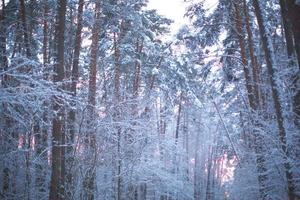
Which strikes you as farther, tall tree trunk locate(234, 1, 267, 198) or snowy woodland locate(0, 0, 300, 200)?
tall tree trunk locate(234, 1, 267, 198)

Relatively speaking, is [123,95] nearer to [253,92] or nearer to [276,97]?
[253,92]

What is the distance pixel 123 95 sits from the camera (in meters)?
21.6

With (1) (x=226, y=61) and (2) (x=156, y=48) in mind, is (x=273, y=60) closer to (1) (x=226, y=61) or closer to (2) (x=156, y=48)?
(1) (x=226, y=61)

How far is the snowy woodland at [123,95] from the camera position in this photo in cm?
1036

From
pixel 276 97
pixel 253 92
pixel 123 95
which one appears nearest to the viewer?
pixel 276 97

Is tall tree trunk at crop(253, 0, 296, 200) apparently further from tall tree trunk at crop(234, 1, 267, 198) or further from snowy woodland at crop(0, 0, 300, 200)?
tall tree trunk at crop(234, 1, 267, 198)

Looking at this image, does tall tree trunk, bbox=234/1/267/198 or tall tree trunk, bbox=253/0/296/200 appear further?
tall tree trunk, bbox=234/1/267/198

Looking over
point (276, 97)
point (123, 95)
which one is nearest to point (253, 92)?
point (276, 97)

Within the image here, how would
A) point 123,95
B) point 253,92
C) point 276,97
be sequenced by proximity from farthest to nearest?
point 123,95 → point 253,92 → point 276,97

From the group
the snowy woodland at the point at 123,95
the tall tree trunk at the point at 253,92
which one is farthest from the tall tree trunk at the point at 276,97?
the tall tree trunk at the point at 253,92

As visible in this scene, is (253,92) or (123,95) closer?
(253,92)

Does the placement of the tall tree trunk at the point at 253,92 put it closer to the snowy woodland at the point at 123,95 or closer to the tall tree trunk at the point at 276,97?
the snowy woodland at the point at 123,95

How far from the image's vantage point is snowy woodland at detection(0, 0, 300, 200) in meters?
10.4

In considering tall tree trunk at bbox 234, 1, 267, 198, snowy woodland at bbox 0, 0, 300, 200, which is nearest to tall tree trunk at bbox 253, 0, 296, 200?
snowy woodland at bbox 0, 0, 300, 200
